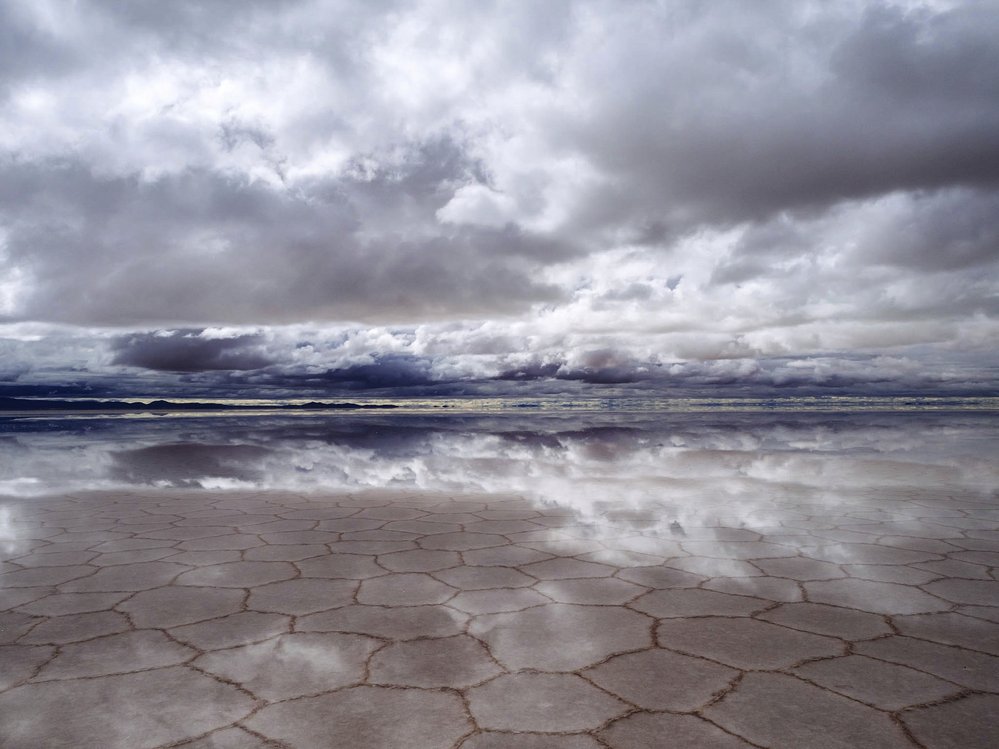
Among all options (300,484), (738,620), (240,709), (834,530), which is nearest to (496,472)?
(300,484)

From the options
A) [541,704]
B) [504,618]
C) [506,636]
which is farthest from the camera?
[504,618]

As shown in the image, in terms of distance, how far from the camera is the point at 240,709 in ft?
4.50

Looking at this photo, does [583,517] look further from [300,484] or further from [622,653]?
[300,484]

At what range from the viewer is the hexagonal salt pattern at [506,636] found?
1.31 meters

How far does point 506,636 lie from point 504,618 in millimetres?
137

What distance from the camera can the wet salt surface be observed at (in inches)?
52.0

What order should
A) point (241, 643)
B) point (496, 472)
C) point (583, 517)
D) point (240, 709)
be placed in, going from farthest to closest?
point (496, 472), point (583, 517), point (241, 643), point (240, 709)

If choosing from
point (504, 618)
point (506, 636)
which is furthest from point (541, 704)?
point (504, 618)

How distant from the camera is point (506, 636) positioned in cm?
176

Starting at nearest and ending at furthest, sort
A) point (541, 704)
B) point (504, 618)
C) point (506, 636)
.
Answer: point (541, 704), point (506, 636), point (504, 618)

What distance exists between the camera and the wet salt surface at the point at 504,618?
4.33 ft

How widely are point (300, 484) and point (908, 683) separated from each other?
168 inches

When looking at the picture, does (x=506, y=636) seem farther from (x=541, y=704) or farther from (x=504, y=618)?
(x=541, y=704)

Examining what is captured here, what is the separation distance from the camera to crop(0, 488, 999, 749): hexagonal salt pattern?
131cm
